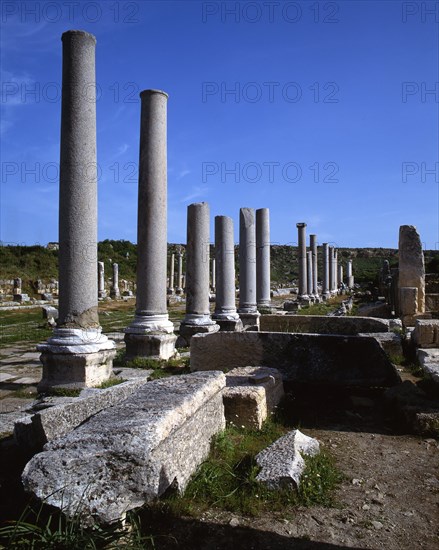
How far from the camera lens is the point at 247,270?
16.6 m

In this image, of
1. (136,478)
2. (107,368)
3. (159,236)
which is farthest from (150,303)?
(136,478)

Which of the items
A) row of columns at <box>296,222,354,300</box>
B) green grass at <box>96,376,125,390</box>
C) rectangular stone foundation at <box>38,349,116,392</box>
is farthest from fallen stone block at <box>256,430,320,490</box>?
row of columns at <box>296,222,354,300</box>

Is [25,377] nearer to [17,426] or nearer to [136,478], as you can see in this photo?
[17,426]

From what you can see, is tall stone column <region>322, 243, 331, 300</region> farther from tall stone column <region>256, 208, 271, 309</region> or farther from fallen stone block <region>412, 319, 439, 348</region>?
fallen stone block <region>412, 319, 439, 348</region>

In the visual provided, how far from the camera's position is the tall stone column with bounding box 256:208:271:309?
19406mm

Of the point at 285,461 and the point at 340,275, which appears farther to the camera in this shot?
the point at 340,275

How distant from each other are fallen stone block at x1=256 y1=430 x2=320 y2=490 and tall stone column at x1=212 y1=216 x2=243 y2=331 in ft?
31.7

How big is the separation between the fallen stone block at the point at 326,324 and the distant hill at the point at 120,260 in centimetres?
2744

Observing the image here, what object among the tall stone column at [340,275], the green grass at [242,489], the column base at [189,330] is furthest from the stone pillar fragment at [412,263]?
the tall stone column at [340,275]

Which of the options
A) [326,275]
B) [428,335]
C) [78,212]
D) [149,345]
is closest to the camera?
[78,212]

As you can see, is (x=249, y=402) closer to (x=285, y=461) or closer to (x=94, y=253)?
(x=285, y=461)

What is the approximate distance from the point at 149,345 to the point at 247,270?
27.0ft

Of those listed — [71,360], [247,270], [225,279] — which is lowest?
[71,360]

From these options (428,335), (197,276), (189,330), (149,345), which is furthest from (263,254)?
(149,345)
